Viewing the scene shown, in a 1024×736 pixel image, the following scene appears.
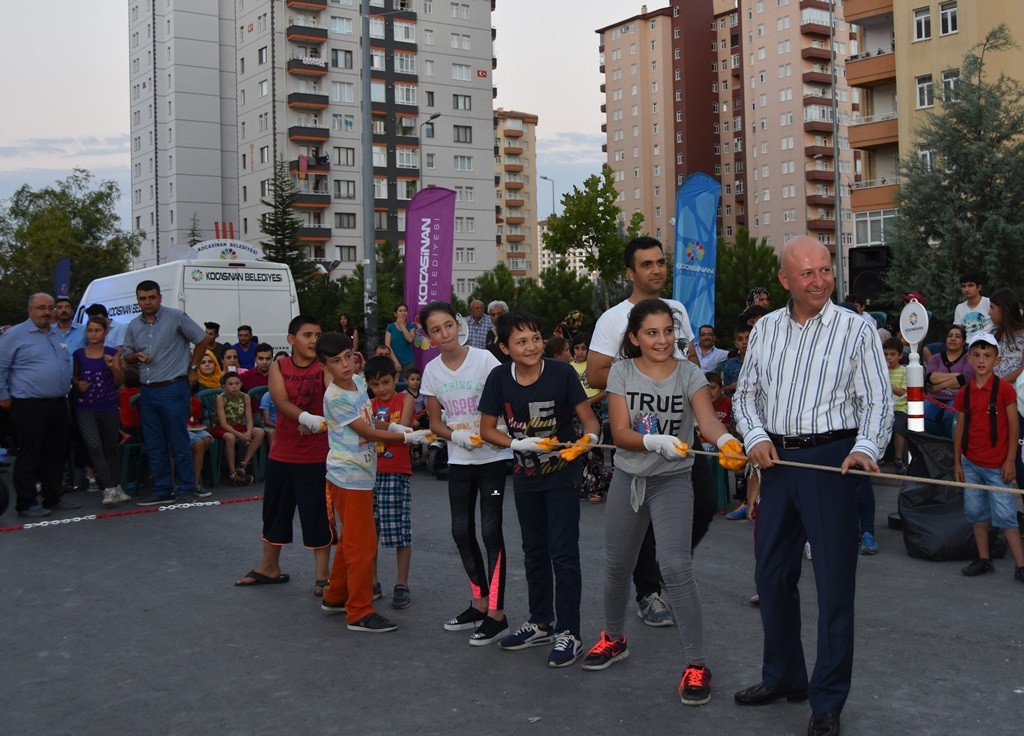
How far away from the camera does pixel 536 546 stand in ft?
18.6

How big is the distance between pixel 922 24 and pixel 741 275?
54.5 ft

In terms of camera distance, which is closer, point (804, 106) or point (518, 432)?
point (518, 432)

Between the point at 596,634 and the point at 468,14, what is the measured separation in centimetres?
8782

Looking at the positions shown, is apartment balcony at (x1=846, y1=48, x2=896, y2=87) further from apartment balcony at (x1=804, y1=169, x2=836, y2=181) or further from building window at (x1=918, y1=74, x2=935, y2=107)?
apartment balcony at (x1=804, y1=169, x2=836, y2=181)

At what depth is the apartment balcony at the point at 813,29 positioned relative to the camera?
98.5m

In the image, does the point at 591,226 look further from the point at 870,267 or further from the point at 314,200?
the point at 870,267

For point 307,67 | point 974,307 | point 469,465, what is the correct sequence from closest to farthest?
point 469,465 → point 974,307 → point 307,67

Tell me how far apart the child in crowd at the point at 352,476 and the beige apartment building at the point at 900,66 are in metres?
36.3

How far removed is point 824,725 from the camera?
4.20 metres

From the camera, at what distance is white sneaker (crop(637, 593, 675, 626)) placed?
604 cm

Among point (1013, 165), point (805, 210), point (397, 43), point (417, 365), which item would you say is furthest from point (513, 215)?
point (417, 365)

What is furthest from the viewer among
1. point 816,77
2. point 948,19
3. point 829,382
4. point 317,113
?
point 816,77

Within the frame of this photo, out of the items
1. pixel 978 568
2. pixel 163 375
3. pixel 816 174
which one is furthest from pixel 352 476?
pixel 816 174

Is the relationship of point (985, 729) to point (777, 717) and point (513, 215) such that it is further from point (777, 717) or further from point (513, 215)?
point (513, 215)
